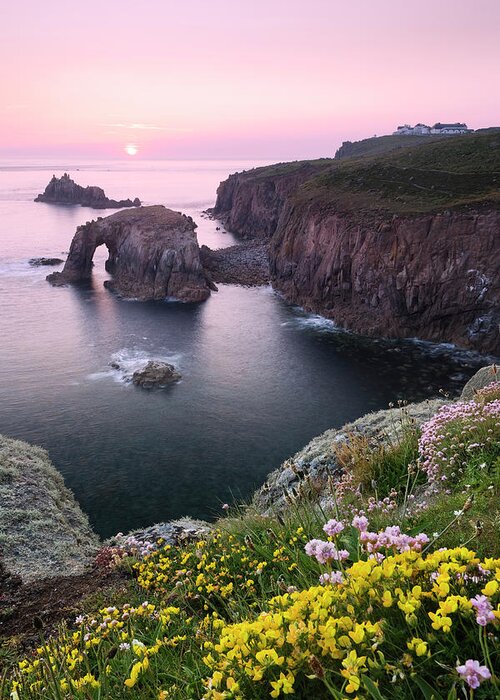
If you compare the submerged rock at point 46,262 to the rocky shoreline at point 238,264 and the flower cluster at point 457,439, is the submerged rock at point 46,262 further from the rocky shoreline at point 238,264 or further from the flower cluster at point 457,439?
the flower cluster at point 457,439

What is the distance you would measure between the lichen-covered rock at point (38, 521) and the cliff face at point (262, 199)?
102702 mm

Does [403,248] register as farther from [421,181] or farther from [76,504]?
[76,504]

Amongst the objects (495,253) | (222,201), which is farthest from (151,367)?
(222,201)

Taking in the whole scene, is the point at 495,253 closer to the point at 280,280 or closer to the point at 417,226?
the point at 417,226

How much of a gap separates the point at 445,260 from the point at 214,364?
27.3 metres

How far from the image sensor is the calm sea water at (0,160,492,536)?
26766 mm

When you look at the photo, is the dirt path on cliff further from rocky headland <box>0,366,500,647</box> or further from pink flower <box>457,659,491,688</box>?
pink flower <box>457,659,491,688</box>

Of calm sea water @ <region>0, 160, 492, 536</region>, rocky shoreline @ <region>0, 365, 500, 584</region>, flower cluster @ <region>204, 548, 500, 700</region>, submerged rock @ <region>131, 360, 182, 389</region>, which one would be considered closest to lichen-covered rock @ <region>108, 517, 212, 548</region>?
rocky shoreline @ <region>0, 365, 500, 584</region>

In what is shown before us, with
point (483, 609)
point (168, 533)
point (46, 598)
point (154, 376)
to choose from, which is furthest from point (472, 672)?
point (154, 376)

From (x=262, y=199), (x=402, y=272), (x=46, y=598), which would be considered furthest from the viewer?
(x=262, y=199)

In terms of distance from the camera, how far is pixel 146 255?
237 ft

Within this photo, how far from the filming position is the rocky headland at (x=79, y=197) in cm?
18650

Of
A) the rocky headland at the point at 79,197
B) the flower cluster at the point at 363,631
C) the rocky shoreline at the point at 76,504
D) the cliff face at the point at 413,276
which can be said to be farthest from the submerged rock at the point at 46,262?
the rocky headland at the point at 79,197

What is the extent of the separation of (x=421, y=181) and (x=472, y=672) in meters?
75.0
